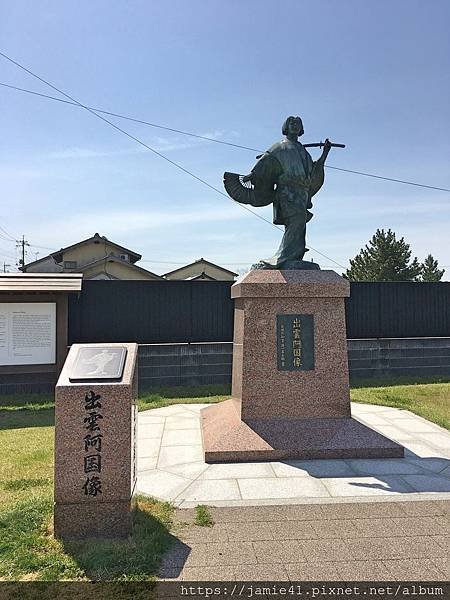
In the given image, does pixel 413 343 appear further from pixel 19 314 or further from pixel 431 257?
pixel 431 257

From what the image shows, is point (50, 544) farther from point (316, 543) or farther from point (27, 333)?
point (27, 333)

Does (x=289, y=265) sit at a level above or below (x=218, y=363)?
above

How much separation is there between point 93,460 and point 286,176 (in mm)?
4664

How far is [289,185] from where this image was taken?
655 cm

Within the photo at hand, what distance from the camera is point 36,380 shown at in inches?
381

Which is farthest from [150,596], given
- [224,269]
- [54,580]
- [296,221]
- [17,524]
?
[224,269]

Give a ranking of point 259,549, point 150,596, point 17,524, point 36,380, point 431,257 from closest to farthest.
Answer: point 150,596
point 259,549
point 17,524
point 36,380
point 431,257

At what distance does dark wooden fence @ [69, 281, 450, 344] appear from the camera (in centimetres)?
1033

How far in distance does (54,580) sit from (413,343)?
10.5m

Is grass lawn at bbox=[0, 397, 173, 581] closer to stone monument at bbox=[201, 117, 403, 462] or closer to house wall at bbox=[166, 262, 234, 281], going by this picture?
stone monument at bbox=[201, 117, 403, 462]

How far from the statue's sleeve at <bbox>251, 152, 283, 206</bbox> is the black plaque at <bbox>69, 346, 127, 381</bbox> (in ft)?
12.1

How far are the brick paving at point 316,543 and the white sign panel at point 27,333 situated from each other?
5.99 metres

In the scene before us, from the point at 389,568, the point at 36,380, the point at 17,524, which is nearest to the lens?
the point at 389,568

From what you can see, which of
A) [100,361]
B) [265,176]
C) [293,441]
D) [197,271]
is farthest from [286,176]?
[197,271]
